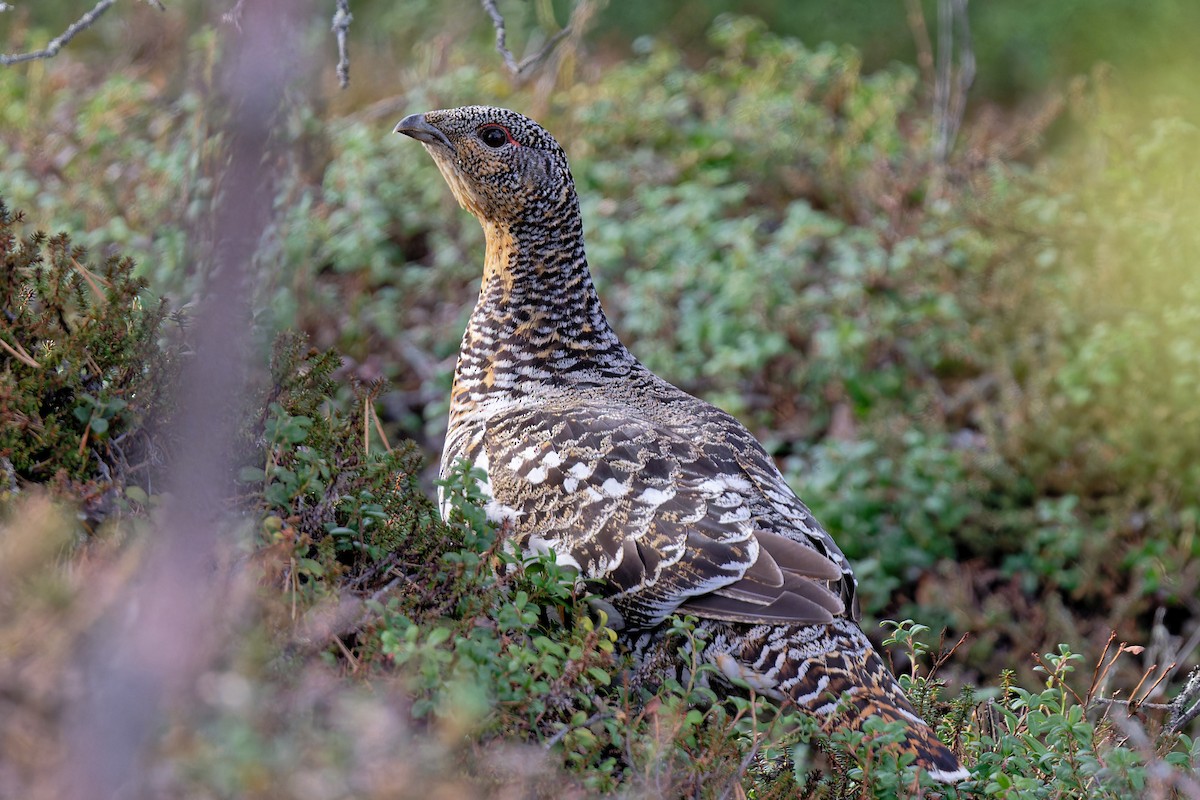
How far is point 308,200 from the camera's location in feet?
23.7

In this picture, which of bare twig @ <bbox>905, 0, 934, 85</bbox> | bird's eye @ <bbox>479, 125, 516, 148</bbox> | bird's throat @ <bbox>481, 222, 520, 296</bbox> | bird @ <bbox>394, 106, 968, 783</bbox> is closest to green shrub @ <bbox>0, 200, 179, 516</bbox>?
bird @ <bbox>394, 106, 968, 783</bbox>

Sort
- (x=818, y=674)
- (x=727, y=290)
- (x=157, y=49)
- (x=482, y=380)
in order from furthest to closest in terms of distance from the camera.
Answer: (x=157, y=49)
(x=727, y=290)
(x=482, y=380)
(x=818, y=674)

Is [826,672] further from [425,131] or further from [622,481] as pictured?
[425,131]

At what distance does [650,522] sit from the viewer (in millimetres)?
3506

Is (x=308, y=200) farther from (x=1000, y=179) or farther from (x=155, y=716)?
(x=155, y=716)

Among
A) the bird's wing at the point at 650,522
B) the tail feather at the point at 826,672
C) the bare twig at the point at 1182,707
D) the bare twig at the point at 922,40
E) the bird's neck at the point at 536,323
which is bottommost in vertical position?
the bare twig at the point at 1182,707

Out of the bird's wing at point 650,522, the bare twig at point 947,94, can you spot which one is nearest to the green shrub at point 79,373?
the bird's wing at point 650,522

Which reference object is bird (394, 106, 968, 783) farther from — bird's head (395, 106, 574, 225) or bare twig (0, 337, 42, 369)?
bare twig (0, 337, 42, 369)

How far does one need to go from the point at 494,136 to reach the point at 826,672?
232 cm

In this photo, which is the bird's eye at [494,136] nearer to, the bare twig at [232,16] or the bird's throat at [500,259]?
the bird's throat at [500,259]

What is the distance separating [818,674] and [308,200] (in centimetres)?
489

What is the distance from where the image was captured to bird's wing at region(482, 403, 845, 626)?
11.1 ft

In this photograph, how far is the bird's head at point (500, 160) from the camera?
178 inches

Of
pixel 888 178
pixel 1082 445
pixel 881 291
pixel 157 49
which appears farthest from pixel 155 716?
pixel 157 49
